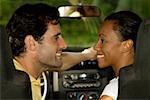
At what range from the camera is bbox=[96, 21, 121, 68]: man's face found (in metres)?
3.61

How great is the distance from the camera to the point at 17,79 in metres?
3.09

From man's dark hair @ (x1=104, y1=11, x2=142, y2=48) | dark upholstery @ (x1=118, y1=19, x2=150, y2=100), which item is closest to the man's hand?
man's dark hair @ (x1=104, y1=11, x2=142, y2=48)

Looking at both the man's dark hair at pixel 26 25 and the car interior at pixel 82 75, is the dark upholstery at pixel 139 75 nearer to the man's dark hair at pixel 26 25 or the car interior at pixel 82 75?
the car interior at pixel 82 75

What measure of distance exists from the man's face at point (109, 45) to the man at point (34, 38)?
27cm

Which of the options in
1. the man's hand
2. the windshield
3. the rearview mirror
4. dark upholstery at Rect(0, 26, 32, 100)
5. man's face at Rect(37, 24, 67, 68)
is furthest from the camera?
the windshield

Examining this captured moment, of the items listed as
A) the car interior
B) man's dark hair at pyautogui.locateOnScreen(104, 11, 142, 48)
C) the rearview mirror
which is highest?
the rearview mirror

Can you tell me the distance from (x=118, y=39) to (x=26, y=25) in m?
0.53

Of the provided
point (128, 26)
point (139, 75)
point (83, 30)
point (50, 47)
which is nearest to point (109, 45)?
point (128, 26)

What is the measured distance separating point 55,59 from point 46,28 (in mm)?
231

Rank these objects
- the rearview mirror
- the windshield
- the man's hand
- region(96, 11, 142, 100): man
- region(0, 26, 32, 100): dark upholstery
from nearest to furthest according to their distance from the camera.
→ region(0, 26, 32, 100): dark upholstery, region(96, 11, 142, 100): man, the rearview mirror, the man's hand, the windshield

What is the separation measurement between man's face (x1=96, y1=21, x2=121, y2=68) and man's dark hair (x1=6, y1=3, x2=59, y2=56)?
0.33 m

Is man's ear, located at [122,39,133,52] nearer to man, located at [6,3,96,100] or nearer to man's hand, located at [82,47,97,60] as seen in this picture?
man, located at [6,3,96,100]

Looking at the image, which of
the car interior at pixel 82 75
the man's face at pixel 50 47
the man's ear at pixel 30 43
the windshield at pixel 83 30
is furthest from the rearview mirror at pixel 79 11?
the man's ear at pixel 30 43

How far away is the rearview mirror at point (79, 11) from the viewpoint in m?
4.27
